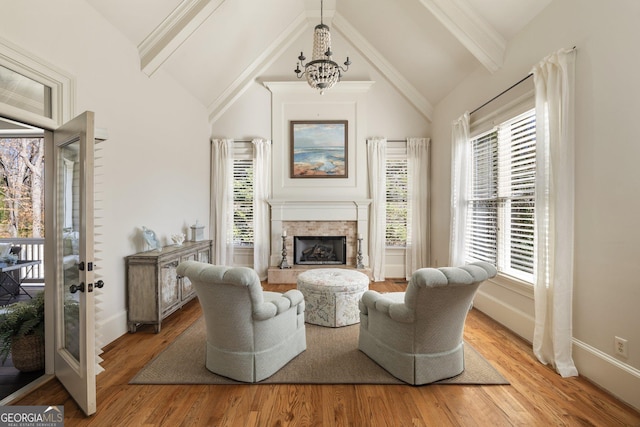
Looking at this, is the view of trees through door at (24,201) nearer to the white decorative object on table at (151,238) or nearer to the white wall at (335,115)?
the white decorative object on table at (151,238)

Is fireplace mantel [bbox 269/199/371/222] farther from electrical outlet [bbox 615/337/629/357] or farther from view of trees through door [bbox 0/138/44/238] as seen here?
view of trees through door [bbox 0/138/44/238]

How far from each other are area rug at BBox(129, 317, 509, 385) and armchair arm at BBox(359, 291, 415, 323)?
1.53 feet

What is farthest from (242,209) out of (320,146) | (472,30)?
(472,30)

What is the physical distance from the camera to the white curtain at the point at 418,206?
5.44 meters

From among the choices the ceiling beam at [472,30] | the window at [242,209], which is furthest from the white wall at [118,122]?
the ceiling beam at [472,30]

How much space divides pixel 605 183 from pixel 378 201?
343 centimetres

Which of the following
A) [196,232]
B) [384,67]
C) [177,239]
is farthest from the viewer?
[384,67]

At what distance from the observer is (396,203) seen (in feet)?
18.4

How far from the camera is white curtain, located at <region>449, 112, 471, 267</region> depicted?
4082 mm

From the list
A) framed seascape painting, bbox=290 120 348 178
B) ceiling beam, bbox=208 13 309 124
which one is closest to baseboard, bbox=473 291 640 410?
framed seascape painting, bbox=290 120 348 178

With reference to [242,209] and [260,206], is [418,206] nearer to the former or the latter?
[260,206]

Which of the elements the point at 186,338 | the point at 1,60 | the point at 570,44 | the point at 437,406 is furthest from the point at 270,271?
the point at 570,44

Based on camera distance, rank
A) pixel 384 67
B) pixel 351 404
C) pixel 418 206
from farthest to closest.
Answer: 1. pixel 418 206
2. pixel 384 67
3. pixel 351 404

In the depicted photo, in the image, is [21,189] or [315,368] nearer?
[315,368]
